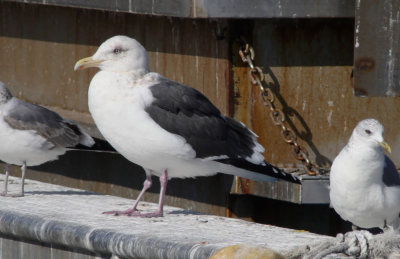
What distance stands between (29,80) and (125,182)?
1.47m

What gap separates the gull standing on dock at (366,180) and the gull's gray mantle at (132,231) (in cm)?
→ 51

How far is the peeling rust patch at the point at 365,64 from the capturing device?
6.15 meters

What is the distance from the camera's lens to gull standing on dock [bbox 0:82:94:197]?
6543 mm

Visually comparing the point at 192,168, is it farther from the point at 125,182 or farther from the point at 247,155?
the point at 125,182

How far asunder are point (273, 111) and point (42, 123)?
154 centimetres

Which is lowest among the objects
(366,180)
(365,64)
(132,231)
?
(132,231)

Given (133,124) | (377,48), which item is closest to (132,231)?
(133,124)

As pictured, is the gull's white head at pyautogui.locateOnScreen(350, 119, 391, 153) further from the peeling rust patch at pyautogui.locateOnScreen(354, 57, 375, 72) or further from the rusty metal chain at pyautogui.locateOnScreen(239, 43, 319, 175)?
the rusty metal chain at pyautogui.locateOnScreen(239, 43, 319, 175)

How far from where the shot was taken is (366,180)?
5.36m

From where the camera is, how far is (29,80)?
27.6 feet

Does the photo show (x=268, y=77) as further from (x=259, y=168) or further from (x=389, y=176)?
(x=389, y=176)

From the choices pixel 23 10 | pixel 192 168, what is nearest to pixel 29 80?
pixel 23 10

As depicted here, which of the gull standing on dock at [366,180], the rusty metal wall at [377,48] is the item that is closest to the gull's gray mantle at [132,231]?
the gull standing on dock at [366,180]

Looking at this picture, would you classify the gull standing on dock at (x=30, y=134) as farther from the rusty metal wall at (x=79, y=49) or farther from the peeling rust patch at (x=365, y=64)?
the peeling rust patch at (x=365, y=64)
